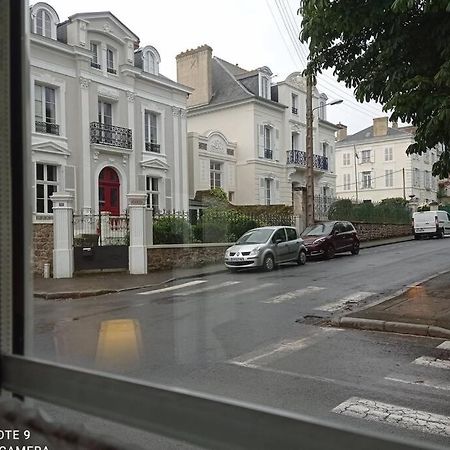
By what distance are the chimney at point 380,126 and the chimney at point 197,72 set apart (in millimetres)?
637

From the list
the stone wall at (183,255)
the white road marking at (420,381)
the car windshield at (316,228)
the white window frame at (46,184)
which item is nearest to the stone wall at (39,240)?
the white window frame at (46,184)

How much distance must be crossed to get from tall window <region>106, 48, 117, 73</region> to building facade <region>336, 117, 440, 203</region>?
2.65 feet

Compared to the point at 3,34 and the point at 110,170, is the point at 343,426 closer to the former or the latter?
the point at 3,34

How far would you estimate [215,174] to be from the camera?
6.51 feet

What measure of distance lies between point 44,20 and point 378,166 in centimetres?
122

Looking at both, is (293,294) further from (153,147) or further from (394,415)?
(153,147)

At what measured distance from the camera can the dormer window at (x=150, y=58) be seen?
60.2 inches

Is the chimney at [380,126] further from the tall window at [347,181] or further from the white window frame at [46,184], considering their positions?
the white window frame at [46,184]

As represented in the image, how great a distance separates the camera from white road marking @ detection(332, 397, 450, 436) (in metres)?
1.87

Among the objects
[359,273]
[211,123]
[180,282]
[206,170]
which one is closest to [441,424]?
[206,170]

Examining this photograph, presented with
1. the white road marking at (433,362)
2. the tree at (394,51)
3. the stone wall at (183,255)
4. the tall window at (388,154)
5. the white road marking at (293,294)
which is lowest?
the white road marking at (433,362)

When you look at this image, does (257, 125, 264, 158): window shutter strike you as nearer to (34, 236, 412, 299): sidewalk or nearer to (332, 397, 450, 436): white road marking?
(332, 397, 450, 436): white road marking

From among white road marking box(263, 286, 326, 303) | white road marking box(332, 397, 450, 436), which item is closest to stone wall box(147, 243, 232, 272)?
white road marking box(263, 286, 326, 303)

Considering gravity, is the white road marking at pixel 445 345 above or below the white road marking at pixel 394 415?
below
